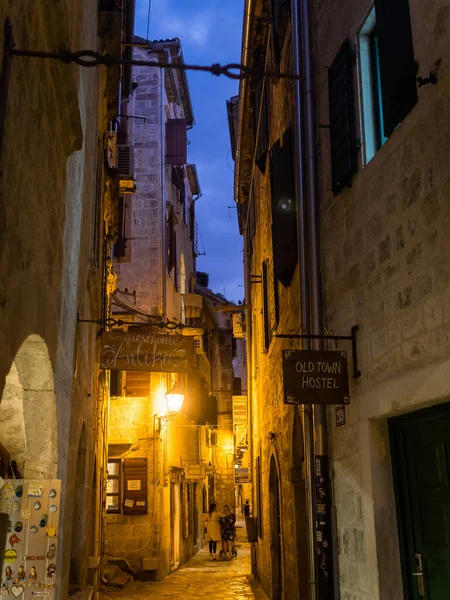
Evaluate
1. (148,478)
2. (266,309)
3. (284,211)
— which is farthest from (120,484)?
(284,211)

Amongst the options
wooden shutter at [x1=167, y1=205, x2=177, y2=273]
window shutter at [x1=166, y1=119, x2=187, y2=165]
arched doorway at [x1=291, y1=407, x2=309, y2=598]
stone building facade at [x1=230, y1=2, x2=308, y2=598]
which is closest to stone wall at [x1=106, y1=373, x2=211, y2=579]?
stone building facade at [x1=230, y1=2, x2=308, y2=598]

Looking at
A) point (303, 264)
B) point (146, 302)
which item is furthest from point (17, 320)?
point (146, 302)

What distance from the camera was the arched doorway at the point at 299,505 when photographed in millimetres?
7816

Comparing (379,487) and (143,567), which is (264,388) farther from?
(379,487)

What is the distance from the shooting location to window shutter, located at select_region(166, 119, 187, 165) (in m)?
20.8

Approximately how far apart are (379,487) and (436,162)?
250 centimetres

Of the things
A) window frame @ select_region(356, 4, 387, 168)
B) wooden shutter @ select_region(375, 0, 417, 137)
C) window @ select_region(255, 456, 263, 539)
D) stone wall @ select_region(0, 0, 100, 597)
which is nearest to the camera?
stone wall @ select_region(0, 0, 100, 597)

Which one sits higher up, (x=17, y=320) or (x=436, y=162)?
(x=436, y=162)

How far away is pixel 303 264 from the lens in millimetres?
6668

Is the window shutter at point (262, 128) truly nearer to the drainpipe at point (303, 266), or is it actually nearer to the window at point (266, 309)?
the window at point (266, 309)

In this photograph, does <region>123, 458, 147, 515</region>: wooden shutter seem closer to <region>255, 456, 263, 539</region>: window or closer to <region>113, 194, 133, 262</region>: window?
<region>255, 456, 263, 539</region>: window

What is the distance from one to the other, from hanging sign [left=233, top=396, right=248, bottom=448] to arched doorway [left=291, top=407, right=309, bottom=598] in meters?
15.0

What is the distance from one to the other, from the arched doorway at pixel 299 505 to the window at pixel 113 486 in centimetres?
879

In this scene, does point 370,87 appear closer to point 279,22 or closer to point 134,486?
point 279,22
